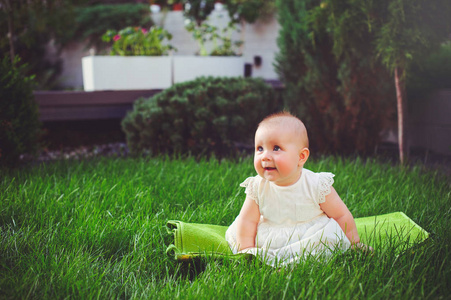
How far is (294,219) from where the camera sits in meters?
2.12

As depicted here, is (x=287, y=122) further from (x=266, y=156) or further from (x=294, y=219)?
(x=294, y=219)

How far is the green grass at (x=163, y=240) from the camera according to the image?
5.59ft

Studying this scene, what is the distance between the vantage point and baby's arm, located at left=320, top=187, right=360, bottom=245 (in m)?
2.10

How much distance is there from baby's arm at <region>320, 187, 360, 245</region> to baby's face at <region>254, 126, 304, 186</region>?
232mm

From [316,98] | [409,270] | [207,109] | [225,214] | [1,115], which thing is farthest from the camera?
[316,98]

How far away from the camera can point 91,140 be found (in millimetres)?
7031

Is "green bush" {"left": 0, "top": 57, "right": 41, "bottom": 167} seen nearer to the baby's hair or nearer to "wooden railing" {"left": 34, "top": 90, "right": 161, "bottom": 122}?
"wooden railing" {"left": 34, "top": 90, "right": 161, "bottom": 122}

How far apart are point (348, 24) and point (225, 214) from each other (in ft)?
7.80

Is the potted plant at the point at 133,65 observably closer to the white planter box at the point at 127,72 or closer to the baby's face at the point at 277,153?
the white planter box at the point at 127,72

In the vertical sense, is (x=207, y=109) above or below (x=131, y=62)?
below

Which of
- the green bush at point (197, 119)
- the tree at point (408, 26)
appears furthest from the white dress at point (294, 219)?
the green bush at point (197, 119)

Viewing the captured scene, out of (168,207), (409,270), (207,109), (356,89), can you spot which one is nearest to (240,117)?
(207,109)

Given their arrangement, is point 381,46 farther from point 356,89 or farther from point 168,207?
point 168,207

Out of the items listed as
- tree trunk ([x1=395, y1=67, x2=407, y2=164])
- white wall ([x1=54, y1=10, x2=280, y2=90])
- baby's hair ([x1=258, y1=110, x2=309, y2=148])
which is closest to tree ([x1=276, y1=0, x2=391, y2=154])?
tree trunk ([x1=395, y1=67, x2=407, y2=164])
